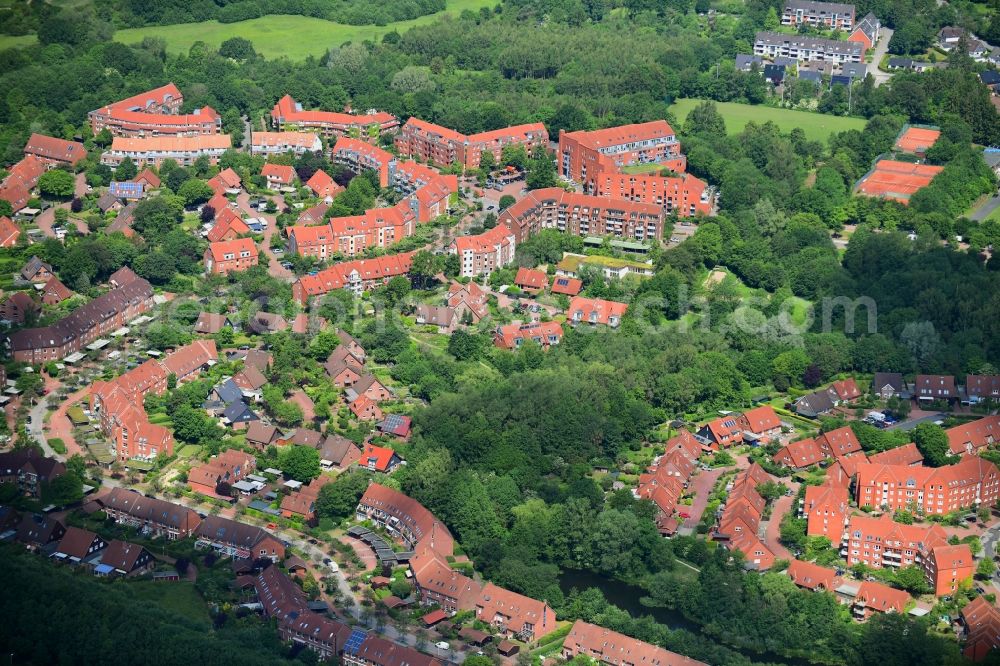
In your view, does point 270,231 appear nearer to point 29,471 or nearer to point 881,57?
point 29,471

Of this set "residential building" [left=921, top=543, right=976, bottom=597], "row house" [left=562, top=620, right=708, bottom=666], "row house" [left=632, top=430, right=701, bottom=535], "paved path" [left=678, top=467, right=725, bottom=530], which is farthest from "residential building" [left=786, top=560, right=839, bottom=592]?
"row house" [left=562, top=620, right=708, bottom=666]

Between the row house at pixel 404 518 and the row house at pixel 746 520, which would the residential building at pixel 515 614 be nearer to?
the row house at pixel 404 518

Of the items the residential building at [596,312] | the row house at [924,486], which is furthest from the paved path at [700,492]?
the residential building at [596,312]

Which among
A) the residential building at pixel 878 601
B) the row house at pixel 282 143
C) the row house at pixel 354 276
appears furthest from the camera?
the row house at pixel 282 143

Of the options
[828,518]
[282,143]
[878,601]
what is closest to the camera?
[878,601]

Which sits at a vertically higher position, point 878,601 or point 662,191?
point 878,601

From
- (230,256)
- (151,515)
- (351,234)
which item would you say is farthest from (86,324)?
(151,515)

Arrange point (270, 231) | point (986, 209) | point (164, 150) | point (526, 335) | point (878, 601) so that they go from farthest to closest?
point (164, 150) → point (986, 209) → point (270, 231) → point (526, 335) → point (878, 601)
